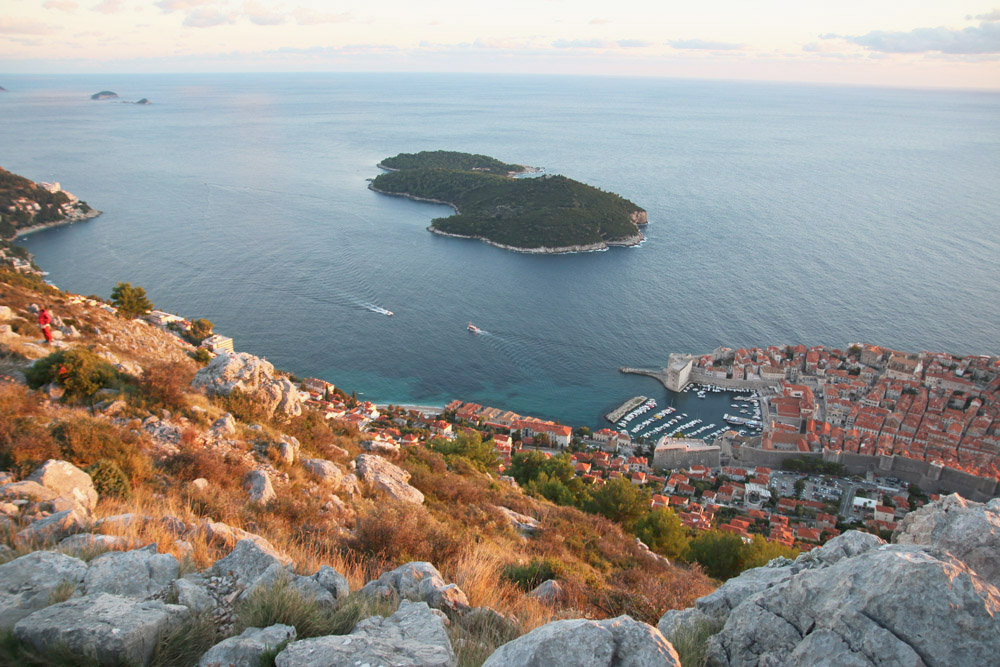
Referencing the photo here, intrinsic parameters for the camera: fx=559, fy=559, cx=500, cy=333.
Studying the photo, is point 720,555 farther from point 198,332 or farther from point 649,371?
point 649,371

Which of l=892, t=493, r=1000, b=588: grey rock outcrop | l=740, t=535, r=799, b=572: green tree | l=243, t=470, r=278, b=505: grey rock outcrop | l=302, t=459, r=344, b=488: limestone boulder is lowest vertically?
l=740, t=535, r=799, b=572: green tree

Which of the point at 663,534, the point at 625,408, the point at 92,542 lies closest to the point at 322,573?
the point at 92,542

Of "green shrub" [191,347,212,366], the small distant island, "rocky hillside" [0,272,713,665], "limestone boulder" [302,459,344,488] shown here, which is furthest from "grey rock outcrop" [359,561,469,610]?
the small distant island

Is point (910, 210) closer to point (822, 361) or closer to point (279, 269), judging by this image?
point (822, 361)

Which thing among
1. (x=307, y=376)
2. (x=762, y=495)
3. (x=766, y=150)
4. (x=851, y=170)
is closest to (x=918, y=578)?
(x=762, y=495)

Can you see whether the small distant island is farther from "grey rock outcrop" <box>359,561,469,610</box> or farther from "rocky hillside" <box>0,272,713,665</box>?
"grey rock outcrop" <box>359,561,469,610</box>

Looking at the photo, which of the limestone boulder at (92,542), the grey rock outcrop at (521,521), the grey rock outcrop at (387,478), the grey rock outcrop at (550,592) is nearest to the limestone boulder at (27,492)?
the limestone boulder at (92,542)
